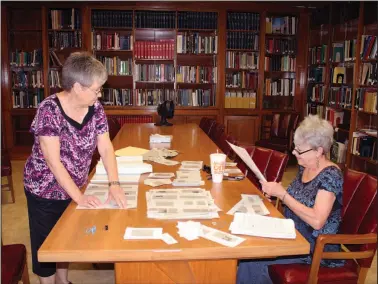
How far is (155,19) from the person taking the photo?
6352 mm

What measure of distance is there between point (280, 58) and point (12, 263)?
5792 mm

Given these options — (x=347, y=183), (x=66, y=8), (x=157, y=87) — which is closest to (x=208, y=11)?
(x=157, y=87)

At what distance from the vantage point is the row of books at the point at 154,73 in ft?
21.3

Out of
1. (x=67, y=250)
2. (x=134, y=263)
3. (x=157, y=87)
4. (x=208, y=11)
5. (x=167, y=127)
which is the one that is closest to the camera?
(x=67, y=250)

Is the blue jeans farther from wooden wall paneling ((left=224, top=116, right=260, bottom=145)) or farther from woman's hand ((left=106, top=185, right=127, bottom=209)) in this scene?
wooden wall paneling ((left=224, top=116, right=260, bottom=145))

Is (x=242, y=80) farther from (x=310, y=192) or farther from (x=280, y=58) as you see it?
(x=310, y=192)

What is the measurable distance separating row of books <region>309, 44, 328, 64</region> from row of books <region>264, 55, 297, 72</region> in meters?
0.32

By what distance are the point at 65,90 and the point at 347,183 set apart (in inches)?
59.0

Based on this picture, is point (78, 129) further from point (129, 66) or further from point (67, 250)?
point (129, 66)

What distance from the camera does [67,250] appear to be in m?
1.29

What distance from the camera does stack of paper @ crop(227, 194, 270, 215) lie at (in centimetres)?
166

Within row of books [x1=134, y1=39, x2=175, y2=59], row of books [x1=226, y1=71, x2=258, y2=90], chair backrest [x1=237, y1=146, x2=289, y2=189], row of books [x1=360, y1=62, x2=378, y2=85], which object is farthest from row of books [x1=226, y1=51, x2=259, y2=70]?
chair backrest [x1=237, y1=146, x2=289, y2=189]

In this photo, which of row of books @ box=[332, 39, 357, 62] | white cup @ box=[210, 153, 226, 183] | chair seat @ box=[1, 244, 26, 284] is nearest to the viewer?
chair seat @ box=[1, 244, 26, 284]

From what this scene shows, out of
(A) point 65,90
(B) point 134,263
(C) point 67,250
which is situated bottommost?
(B) point 134,263
